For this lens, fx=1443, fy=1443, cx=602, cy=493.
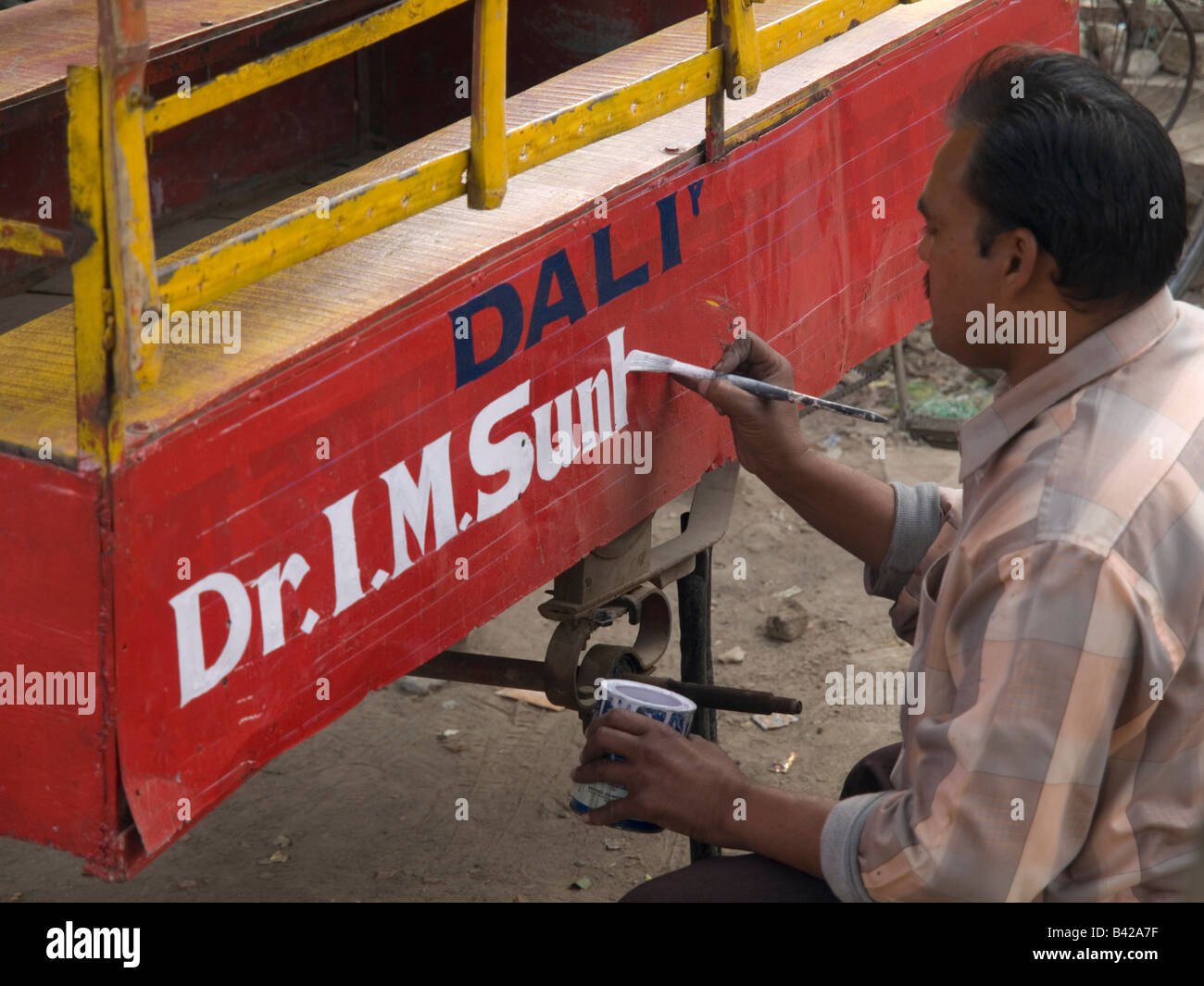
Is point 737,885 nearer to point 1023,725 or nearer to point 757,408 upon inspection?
point 1023,725

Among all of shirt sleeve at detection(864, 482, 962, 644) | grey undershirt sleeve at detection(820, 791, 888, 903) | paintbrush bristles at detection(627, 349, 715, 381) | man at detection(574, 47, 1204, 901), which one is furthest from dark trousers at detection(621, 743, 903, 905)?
paintbrush bristles at detection(627, 349, 715, 381)

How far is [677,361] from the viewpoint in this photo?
2.26 metres

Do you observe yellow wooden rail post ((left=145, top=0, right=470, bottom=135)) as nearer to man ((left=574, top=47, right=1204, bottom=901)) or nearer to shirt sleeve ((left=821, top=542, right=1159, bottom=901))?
man ((left=574, top=47, right=1204, bottom=901))

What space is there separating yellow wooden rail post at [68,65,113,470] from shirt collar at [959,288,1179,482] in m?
1.03

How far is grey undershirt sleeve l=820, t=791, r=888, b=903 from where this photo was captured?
174cm

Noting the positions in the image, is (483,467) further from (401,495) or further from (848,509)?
(848,509)

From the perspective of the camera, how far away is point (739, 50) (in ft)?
7.41

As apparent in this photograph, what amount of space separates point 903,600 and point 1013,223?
780 mm

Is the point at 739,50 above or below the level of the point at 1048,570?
above

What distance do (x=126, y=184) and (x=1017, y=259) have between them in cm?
101

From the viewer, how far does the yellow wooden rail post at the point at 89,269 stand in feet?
4.53

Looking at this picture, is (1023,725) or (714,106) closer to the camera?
(1023,725)

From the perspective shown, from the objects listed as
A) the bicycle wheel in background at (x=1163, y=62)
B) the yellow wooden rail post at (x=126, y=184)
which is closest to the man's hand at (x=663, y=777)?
the yellow wooden rail post at (x=126, y=184)

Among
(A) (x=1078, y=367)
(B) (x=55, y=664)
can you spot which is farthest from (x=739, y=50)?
(B) (x=55, y=664)
